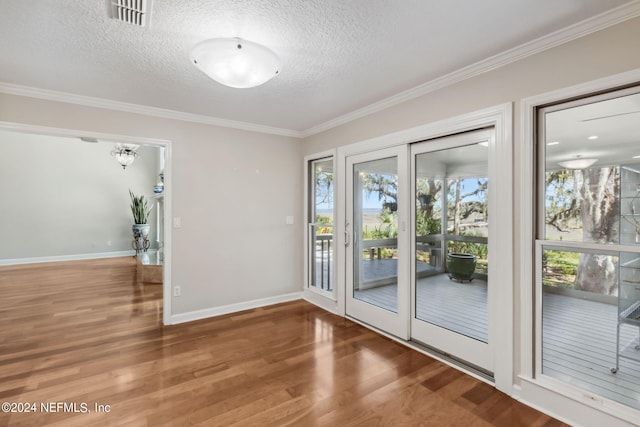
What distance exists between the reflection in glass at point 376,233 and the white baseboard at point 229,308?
4.02ft

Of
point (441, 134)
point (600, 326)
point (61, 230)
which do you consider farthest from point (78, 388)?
point (61, 230)

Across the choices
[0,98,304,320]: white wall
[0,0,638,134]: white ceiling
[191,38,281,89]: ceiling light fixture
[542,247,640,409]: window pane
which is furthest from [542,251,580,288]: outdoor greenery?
[0,98,304,320]: white wall

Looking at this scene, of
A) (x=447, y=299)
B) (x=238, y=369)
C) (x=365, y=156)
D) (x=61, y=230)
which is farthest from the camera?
(x=61, y=230)

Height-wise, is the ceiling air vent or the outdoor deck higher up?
the ceiling air vent

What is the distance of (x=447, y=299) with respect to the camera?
286cm

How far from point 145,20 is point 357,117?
7.66ft

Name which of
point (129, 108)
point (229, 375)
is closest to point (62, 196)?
point (129, 108)

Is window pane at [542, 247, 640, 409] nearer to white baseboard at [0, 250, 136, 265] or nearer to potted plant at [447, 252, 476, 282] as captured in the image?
potted plant at [447, 252, 476, 282]

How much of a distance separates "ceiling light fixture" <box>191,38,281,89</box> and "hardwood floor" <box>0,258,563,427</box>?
2275mm

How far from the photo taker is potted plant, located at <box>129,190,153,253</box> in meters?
8.06

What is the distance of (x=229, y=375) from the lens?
2.50 meters

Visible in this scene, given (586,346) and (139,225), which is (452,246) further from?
(139,225)

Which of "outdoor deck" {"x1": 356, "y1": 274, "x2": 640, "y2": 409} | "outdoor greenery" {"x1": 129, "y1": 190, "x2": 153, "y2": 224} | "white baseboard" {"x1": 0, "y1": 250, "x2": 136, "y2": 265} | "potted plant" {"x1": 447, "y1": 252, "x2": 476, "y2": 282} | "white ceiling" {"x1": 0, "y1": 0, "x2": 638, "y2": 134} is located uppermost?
"white ceiling" {"x1": 0, "y1": 0, "x2": 638, "y2": 134}

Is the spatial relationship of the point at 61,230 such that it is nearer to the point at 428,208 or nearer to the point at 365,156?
the point at 365,156
